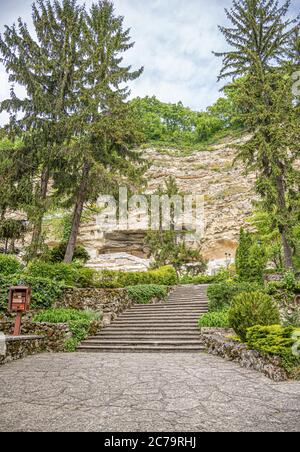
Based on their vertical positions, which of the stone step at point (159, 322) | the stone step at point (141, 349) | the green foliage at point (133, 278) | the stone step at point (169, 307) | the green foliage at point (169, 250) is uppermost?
the green foliage at point (169, 250)

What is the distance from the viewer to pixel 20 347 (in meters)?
8.06

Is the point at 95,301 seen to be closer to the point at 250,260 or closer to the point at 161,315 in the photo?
the point at 161,315

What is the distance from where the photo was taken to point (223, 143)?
3897 cm

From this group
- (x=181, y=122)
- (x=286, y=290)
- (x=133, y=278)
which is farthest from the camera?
(x=181, y=122)

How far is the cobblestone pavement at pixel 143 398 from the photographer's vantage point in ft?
11.3

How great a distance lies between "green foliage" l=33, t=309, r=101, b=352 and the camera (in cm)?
974

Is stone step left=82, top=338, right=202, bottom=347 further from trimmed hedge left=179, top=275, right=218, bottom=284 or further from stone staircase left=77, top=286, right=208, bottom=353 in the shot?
trimmed hedge left=179, top=275, right=218, bottom=284

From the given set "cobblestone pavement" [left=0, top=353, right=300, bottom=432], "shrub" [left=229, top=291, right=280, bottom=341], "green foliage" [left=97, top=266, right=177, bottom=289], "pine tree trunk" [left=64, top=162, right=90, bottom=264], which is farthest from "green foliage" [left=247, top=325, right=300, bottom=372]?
"pine tree trunk" [left=64, top=162, right=90, bottom=264]

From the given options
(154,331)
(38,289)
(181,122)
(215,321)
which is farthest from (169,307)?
(181,122)

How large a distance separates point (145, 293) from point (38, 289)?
5354 mm

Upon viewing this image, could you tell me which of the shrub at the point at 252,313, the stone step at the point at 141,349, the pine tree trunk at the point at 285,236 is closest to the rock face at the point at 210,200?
the pine tree trunk at the point at 285,236

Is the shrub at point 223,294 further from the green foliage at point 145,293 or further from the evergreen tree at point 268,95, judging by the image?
the green foliage at point 145,293

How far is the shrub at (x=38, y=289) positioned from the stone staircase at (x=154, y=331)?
2393 millimetres
